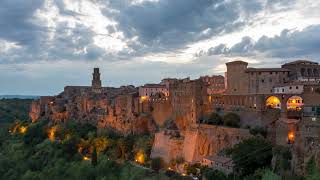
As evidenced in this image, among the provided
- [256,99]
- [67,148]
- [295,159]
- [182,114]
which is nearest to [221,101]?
[182,114]

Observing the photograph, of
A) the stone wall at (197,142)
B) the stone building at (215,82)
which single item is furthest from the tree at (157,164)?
the stone building at (215,82)

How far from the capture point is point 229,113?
2930 centimetres

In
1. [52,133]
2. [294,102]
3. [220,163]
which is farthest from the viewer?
[52,133]

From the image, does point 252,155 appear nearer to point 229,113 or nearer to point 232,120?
point 232,120

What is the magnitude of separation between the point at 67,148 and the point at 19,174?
6661mm

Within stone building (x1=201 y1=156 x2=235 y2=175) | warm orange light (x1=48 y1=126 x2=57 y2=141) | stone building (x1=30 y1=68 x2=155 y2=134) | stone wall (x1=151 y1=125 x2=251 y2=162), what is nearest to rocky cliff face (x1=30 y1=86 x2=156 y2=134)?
stone building (x1=30 y1=68 x2=155 y2=134)

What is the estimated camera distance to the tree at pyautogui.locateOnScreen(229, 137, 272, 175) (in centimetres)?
2283

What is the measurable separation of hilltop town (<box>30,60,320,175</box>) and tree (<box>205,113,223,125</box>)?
164mm

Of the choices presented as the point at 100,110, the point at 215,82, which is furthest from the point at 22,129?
the point at 215,82

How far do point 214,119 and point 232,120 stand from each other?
5.39ft

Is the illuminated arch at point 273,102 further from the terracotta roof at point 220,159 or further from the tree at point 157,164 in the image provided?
the tree at point 157,164

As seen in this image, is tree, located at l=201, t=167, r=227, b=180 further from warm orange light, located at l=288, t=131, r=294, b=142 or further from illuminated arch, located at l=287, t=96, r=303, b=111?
illuminated arch, located at l=287, t=96, r=303, b=111

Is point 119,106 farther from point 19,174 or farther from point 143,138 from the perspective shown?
point 19,174

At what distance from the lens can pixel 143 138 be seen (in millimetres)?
35500
